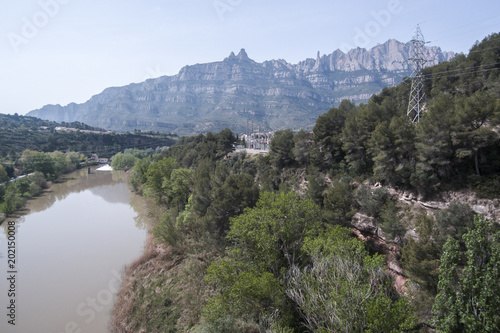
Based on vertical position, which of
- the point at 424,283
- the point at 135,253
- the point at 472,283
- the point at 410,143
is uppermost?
the point at 410,143

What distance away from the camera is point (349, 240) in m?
13.6

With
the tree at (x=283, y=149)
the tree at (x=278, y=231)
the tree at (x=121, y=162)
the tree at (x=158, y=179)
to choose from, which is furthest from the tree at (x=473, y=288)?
the tree at (x=121, y=162)

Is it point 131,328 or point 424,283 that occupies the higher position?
point 424,283

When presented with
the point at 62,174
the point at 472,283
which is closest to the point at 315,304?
the point at 472,283

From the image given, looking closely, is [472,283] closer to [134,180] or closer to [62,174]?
[134,180]

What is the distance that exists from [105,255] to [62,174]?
2084 inches

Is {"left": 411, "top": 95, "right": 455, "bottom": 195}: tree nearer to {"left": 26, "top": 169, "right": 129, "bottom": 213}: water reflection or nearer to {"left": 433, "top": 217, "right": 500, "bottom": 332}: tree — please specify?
{"left": 433, "top": 217, "right": 500, "bottom": 332}: tree

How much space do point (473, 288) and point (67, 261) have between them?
28710 mm

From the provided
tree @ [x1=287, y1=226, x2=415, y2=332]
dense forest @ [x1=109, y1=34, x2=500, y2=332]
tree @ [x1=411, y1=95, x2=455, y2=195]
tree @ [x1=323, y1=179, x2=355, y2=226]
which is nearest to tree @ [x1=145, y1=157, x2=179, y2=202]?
dense forest @ [x1=109, y1=34, x2=500, y2=332]

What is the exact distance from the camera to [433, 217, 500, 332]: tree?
332 inches

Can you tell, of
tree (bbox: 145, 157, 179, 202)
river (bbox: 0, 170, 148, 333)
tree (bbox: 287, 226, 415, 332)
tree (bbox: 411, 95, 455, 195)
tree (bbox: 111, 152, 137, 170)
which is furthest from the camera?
tree (bbox: 111, 152, 137, 170)

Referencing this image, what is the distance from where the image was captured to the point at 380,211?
19312 millimetres

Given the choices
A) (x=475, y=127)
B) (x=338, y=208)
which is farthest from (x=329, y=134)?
(x=475, y=127)

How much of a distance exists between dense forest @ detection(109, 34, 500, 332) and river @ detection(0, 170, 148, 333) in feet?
8.06
